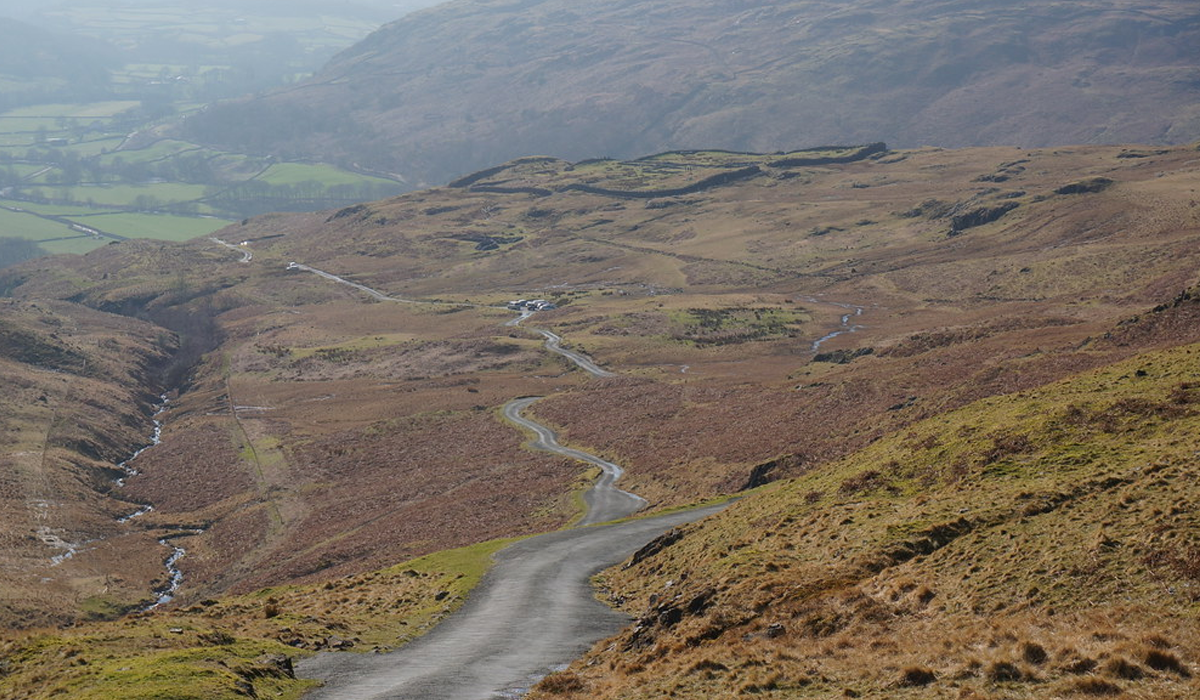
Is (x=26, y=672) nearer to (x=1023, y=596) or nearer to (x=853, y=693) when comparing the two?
(x=853, y=693)

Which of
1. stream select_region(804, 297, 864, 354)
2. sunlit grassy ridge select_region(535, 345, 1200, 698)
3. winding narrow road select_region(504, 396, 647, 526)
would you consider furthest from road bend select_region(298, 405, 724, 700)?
stream select_region(804, 297, 864, 354)

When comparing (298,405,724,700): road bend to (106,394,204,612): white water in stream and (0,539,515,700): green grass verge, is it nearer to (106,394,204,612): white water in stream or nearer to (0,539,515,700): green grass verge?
(0,539,515,700): green grass verge

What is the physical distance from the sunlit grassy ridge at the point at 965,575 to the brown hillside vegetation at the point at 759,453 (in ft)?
0.40

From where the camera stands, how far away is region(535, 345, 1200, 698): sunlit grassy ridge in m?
19.9

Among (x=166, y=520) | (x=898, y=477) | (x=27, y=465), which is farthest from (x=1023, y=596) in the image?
(x=27, y=465)

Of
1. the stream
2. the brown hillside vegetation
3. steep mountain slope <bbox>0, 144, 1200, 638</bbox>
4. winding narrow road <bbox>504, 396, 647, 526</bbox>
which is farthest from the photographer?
the stream

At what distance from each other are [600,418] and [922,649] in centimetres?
8034

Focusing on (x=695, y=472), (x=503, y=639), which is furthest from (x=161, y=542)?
(x=503, y=639)

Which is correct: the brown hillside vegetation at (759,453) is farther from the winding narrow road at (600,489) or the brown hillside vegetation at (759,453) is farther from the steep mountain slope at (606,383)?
the winding narrow road at (600,489)

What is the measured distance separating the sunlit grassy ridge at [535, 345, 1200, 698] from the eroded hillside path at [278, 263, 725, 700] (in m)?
1.70

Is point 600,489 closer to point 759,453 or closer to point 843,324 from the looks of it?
point 759,453

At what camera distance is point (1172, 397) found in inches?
1433

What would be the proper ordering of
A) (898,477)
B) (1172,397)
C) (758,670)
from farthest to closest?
(898,477) < (1172,397) < (758,670)

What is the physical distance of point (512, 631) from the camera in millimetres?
Answer: 32562
